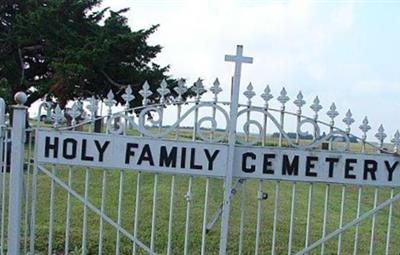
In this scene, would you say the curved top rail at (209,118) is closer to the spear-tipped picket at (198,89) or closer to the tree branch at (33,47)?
the spear-tipped picket at (198,89)

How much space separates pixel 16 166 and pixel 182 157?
1237 millimetres

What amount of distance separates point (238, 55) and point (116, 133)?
1067 millimetres

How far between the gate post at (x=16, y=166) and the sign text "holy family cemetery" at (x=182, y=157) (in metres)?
0.14

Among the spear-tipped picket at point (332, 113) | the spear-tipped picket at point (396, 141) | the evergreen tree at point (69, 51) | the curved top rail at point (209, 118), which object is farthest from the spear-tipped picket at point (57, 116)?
the evergreen tree at point (69, 51)

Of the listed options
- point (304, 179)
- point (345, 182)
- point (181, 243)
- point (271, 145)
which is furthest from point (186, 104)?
point (181, 243)

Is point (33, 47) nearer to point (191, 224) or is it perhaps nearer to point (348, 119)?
point (191, 224)

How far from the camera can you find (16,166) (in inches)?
157

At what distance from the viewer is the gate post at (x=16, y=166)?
13.0 feet

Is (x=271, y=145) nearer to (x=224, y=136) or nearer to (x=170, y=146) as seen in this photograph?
(x=224, y=136)

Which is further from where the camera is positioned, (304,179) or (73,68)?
(73,68)

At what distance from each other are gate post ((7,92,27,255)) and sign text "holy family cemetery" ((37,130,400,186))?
0.14 metres

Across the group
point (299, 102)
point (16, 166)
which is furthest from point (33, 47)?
point (299, 102)

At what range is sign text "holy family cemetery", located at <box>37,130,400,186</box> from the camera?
13.0ft

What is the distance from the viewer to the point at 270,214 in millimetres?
8586
